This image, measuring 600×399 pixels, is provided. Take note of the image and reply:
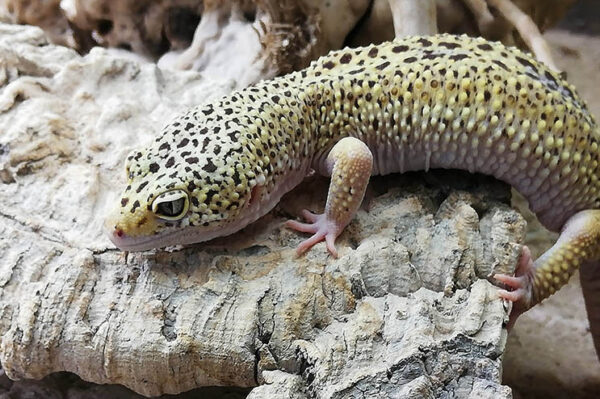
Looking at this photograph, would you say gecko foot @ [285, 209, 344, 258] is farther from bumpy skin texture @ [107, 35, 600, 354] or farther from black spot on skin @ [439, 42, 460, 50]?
black spot on skin @ [439, 42, 460, 50]

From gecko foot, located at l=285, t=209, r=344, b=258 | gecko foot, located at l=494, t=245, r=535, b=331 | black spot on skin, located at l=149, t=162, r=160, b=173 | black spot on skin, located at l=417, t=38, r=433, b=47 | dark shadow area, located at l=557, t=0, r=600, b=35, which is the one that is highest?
dark shadow area, located at l=557, t=0, r=600, b=35

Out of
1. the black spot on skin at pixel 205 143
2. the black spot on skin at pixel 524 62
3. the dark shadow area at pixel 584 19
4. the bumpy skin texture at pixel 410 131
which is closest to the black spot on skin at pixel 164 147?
the bumpy skin texture at pixel 410 131

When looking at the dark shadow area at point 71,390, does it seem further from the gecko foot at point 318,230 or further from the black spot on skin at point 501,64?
the black spot on skin at point 501,64

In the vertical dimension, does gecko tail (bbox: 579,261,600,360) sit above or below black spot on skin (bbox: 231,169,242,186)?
below

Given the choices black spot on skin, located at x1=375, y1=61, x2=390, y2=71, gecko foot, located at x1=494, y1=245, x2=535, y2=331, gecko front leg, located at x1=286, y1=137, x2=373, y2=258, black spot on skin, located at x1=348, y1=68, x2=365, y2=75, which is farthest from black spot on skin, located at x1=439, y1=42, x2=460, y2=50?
gecko foot, located at x1=494, y1=245, x2=535, y2=331

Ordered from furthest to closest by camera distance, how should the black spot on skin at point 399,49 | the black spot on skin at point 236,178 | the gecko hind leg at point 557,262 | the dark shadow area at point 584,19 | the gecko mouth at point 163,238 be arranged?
the dark shadow area at point 584,19 → the black spot on skin at point 399,49 → the gecko hind leg at point 557,262 → the black spot on skin at point 236,178 → the gecko mouth at point 163,238

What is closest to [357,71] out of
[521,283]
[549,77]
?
[549,77]

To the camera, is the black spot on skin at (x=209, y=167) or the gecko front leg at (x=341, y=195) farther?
the gecko front leg at (x=341, y=195)
